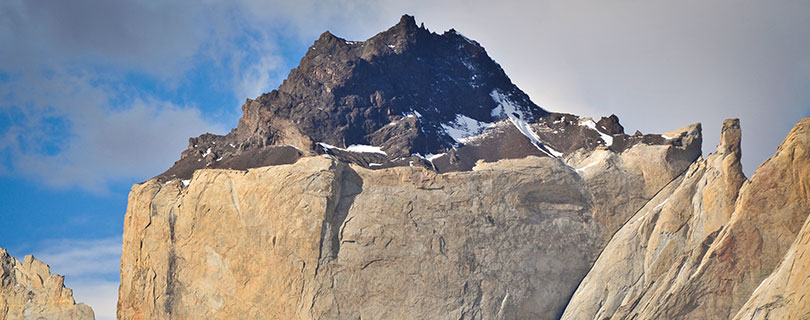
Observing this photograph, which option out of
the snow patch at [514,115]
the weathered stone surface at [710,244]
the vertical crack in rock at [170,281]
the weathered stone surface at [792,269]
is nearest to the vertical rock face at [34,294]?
the vertical crack in rock at [170,281]

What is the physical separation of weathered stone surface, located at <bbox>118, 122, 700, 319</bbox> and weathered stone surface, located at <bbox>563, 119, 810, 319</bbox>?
7.60 feet

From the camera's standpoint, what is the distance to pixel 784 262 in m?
33.1

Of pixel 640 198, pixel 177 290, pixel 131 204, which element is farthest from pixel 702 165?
pixel 131 204

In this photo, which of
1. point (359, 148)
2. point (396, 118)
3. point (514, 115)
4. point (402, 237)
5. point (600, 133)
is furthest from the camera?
point (514, 115)

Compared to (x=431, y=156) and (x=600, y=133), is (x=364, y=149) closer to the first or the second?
(x=431, y=156)

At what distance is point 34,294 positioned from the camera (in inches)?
2432

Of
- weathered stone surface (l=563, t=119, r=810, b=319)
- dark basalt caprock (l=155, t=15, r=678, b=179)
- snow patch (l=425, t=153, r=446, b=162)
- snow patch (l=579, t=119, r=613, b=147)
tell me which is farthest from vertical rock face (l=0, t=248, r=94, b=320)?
snow patch (l=579, t=119, r=613, b=147)

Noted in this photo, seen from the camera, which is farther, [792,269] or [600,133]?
[600,133]

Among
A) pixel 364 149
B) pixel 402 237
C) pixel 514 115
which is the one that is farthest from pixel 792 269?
pixel 514 115

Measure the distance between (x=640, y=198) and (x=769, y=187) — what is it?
36.1 ft

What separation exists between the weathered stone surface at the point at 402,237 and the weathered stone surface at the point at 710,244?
7.60ft

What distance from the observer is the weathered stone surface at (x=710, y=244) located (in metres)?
36.6

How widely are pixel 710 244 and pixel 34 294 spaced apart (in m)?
43.0

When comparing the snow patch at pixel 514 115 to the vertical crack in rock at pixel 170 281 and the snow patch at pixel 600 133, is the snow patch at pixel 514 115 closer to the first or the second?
the snow patch at pixel 600 133
